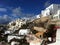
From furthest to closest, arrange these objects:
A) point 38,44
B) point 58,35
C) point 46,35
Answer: point 46,35 → point 38,44 → point 58,35

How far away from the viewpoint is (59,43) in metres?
10.3

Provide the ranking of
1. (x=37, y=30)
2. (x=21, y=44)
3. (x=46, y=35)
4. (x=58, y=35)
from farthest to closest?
(x=37, y=30) < (x=46, y=35) < (x=21, y=44) < (x=58, y=35)

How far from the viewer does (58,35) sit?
10.3 metres

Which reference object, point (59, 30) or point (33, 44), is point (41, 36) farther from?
point (59, 30)

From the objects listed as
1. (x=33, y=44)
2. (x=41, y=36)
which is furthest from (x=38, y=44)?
(x=41, y=36)

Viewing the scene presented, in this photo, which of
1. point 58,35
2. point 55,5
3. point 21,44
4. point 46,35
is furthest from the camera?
point 55,5

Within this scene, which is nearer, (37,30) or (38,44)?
(38,44)

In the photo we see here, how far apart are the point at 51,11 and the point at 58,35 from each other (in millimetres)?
36004

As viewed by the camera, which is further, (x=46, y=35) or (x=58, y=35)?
(x=46, y=35)

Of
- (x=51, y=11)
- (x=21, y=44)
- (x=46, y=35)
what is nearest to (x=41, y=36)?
(x=46, y=35)

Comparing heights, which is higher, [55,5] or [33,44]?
[55,5]

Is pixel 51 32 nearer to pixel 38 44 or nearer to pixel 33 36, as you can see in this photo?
pixel 33 36

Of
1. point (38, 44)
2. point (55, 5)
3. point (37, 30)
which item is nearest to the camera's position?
point (38, 44)

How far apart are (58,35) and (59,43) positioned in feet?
1.16
